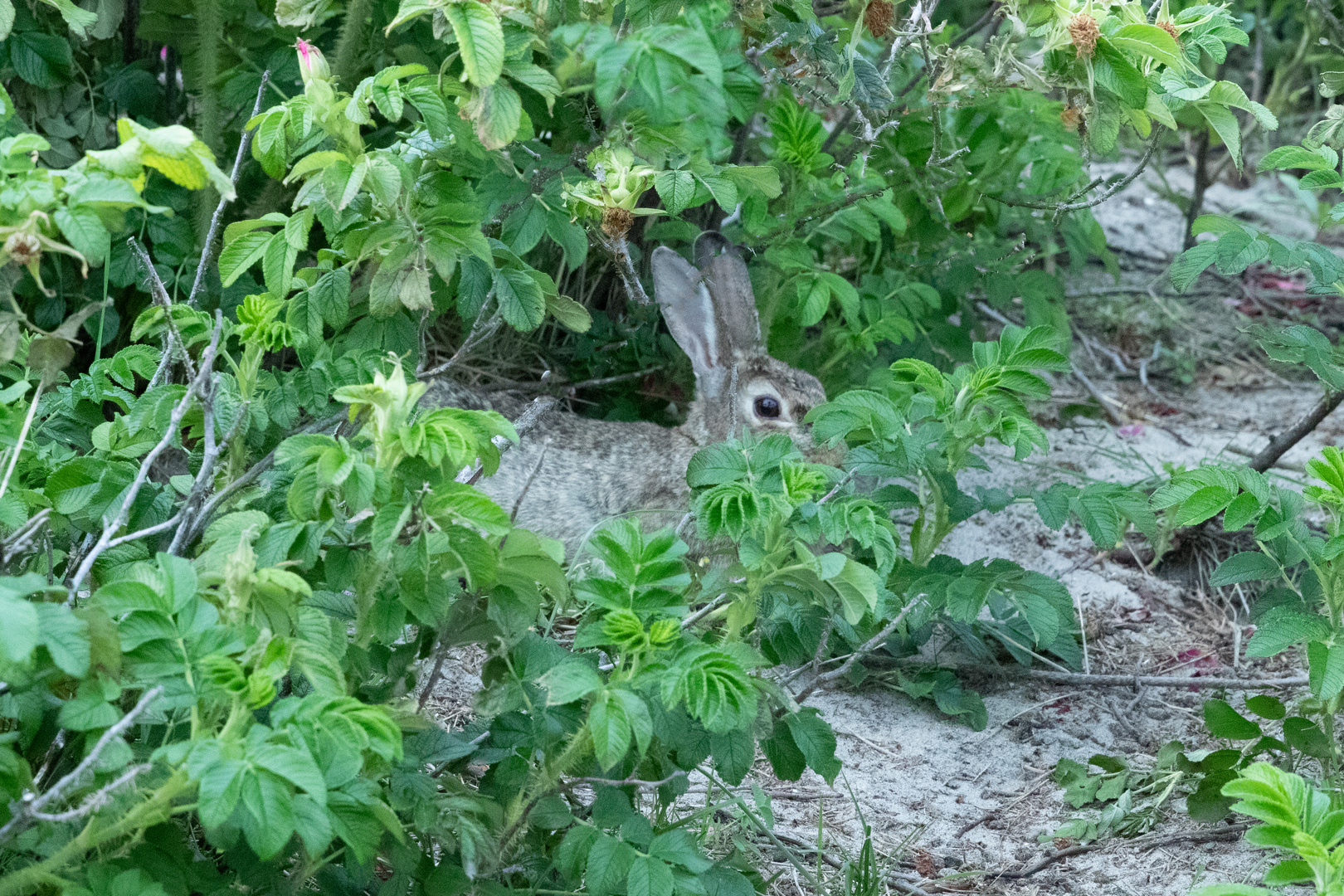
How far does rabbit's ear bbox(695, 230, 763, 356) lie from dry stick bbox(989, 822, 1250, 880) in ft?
7.51

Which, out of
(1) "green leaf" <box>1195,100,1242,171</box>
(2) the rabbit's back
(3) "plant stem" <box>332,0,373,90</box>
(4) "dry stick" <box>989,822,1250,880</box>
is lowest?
(2) the rabbit's back

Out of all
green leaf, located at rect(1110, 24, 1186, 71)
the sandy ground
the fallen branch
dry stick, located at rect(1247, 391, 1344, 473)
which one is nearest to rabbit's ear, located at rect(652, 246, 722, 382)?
the sandy ground

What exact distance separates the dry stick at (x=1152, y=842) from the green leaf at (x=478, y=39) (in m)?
2.23

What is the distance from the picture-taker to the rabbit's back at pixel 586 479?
14.6 feet

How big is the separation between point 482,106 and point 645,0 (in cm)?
36

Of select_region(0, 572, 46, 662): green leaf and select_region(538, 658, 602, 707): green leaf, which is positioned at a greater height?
select_region(0, 572, 46, 662): green leaf

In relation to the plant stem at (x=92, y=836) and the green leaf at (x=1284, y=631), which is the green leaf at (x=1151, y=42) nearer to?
the green leaf at (x=1284, y=631)

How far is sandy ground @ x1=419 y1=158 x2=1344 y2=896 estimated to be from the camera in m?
3.04

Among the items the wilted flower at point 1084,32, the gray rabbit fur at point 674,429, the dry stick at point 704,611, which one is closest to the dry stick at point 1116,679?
the gray rabbit fur at point 674,429

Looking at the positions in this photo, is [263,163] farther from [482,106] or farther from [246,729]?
[246,729]

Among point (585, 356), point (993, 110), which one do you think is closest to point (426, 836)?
point (585, 356)

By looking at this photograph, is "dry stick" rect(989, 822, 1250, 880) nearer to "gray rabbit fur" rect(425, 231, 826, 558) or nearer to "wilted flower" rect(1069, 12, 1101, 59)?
"gray rabbit fur" rect(425, 231, 826, 558)

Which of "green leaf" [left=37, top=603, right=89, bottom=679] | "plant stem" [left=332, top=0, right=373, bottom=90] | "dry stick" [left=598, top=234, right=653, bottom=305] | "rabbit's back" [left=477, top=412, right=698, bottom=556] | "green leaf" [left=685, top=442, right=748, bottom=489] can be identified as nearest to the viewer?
"green leaf" [left=37, top=603, right=89, bottom=679]

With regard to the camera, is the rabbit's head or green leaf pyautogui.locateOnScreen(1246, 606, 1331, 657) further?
the rabbit's head
